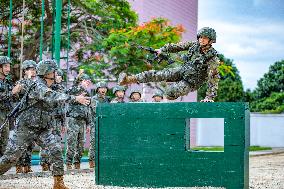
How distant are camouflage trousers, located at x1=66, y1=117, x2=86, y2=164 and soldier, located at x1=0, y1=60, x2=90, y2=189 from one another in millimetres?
3964

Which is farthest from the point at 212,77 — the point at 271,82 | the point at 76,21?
the point at 271,82

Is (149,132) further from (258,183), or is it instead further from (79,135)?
(79,135)

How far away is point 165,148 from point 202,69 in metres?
1.21

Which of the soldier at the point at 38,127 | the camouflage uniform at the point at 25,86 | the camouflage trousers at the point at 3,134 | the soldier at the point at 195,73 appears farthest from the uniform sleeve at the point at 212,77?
the camouflage trousers at the point at 3,134

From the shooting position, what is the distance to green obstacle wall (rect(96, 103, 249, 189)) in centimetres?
755

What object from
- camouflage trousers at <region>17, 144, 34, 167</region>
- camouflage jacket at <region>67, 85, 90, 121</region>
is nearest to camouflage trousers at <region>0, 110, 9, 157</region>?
camouflage trousers at <region>17, 144, 34, 167</region>

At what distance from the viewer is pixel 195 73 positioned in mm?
8141

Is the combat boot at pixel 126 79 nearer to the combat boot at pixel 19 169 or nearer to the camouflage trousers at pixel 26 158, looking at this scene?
the camouflage trousers at pixel 26 158

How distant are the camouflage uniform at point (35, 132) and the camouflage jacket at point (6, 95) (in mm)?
2071

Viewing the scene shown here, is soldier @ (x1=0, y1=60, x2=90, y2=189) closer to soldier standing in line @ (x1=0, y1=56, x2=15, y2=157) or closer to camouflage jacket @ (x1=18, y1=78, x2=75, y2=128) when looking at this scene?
camouflage jacket @ (x1=18, y1=78, x2=75, y2=128)

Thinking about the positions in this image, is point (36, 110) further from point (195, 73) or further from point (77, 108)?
point (77, 108)

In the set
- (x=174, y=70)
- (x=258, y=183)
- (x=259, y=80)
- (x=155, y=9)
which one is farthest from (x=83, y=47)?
(x=259, y=80)

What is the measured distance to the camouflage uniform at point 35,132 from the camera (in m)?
8.30

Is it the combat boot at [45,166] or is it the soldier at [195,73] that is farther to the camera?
the combat boot at [45,166]
